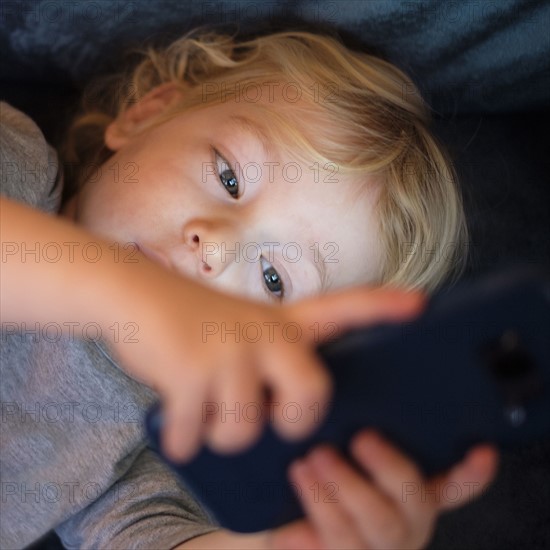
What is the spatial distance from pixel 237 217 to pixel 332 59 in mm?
219

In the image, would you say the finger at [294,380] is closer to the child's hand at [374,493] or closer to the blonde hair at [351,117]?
the child's hand at [374,493]

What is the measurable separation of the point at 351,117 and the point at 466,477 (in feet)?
1.15

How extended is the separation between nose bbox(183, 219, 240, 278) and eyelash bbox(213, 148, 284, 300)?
0.04m

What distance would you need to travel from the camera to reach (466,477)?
542mm

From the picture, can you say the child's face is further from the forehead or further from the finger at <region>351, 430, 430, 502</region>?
the finger at <region>351, 430, 430, 502</region>

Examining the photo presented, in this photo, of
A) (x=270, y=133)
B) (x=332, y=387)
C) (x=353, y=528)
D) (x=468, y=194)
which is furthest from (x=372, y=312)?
(x=468, y=194)

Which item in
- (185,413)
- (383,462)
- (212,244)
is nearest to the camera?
(185,413)

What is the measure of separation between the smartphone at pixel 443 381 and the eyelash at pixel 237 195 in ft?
0.61

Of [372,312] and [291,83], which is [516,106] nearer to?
[291,83]

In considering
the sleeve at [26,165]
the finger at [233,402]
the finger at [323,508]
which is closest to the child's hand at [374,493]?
the finger at [323,508]

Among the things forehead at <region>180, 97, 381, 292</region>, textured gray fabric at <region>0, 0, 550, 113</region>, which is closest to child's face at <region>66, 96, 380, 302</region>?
forehead at <region>180, 97, 381, 292</region>

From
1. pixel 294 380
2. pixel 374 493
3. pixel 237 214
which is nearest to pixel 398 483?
pixel 374 493

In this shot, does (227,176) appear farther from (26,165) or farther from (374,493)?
(374,493)

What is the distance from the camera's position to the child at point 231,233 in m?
0.61
